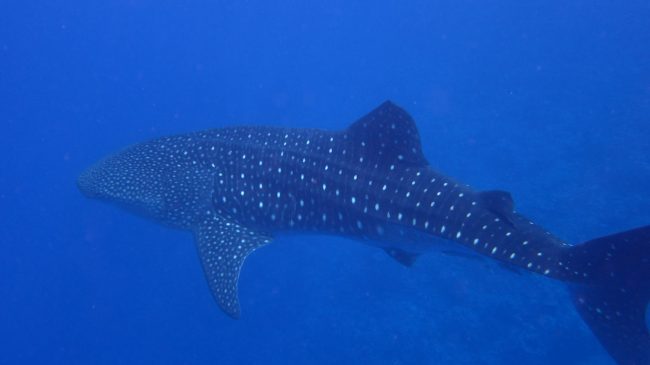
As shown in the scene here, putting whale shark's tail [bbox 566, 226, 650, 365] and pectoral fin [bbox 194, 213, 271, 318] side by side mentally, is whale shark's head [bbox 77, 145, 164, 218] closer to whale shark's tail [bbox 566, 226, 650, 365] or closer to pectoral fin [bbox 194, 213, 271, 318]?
pectoral fin [bbox 194, 213, 271, 318]

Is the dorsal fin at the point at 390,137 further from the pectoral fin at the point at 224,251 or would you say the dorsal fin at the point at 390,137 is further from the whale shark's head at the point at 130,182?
the whale shark's head at the point at 130,182

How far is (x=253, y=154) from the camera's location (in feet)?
23.2

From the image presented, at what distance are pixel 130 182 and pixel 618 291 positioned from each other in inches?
274

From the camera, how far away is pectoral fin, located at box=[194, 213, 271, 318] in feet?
22.5

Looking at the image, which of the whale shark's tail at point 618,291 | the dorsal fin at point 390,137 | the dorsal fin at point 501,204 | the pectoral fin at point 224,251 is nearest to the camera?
the whale shark's tail at point 618,291

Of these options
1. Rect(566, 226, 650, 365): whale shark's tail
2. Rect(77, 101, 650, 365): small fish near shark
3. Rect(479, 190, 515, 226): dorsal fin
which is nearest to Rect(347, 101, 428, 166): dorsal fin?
Rect(77, 101, 650, 365): small fish near shark

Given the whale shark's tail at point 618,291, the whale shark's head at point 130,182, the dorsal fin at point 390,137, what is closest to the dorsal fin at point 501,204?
the whale shark's tail at point 618,291

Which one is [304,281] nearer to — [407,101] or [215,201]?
[215,201]

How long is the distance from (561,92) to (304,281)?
1648cm

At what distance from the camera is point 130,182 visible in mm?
7789

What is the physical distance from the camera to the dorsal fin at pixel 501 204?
5.06 m

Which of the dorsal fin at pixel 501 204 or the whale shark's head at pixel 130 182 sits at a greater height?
the dorsal fin at pixel 501 204

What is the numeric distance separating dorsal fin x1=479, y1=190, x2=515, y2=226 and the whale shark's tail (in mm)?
722

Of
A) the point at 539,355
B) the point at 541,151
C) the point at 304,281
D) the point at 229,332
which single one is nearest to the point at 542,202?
the point at 541,151
